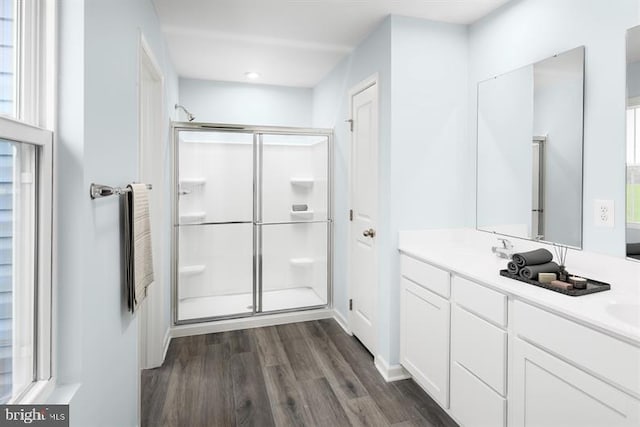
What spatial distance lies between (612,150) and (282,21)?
216 centimetres

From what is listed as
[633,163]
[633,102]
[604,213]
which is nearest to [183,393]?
[604,213]

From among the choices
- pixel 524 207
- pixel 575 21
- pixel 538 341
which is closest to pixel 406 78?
pixel 575 21

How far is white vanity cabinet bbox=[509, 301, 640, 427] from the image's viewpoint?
1088 mm

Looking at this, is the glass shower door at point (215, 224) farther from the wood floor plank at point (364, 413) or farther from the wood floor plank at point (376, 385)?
the wood floor plank at point (364, 413)

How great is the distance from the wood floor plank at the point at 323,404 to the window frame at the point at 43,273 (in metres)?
1.40

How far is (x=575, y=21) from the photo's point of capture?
1773mm

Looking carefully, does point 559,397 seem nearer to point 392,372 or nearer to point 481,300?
point 481,300

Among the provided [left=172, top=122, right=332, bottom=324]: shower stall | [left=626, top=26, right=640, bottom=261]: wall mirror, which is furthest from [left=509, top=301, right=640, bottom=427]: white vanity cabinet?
[left=172, top=122, right=332, bottom=324]: shower stall

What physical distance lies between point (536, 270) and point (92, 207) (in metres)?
1.85

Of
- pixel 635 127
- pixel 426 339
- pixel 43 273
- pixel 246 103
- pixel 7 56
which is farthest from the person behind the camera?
pixel 246 103

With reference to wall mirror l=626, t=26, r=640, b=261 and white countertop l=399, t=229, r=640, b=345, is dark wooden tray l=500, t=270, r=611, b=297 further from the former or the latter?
wall mirror l=626, t=26, r=640, b=261

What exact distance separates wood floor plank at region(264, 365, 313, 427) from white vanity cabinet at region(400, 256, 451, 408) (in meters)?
0.75

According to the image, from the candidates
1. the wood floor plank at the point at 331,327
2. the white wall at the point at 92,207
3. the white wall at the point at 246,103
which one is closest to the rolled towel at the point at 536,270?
the white wall at the point at 92,207

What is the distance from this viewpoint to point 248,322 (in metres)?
3.29
